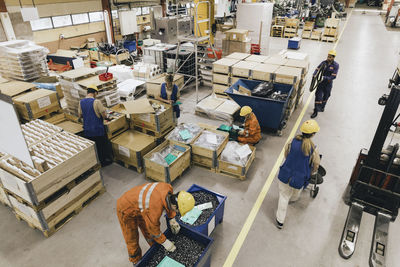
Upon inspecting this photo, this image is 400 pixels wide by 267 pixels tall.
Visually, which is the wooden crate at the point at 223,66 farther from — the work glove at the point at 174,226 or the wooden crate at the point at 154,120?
the work glove at the point at 174,226

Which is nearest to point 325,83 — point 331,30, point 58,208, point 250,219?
point 250,219

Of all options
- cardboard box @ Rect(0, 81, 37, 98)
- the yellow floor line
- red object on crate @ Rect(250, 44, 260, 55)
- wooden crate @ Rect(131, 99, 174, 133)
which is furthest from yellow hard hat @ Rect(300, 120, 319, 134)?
red object on crate @ Rect(250, 44, 260, 55)

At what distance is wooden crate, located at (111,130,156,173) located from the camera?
19.0ft

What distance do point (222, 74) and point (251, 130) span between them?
313 centimetres

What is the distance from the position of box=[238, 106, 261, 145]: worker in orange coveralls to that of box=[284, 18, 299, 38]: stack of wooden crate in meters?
15.6

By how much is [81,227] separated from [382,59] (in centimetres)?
1686

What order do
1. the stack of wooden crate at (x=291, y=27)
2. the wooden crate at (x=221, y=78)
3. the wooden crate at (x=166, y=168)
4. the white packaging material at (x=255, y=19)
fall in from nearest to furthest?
the wooden crate at (x=166, y=168) → the wooden crate at (x=221, y=78) → the white packaging material at (x=255, y=19) → the stack of wooden crate at (x=291, y=27)

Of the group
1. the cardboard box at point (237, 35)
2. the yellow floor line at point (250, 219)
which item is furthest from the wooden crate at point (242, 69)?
the cardboard box at point (237, 35)

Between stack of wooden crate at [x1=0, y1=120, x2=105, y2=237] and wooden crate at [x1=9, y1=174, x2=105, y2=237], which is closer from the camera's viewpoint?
stack of wooden crate at [x1=0, y1=120, x2=105, y2=237]

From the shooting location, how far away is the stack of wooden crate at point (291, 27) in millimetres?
18712

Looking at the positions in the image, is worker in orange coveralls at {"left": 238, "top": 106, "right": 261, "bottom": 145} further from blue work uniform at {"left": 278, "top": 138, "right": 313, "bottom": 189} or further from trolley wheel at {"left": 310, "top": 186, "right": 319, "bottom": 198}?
blue work uniform at {"left": 278, "top": 138, "right": 313, "bottom": 189}

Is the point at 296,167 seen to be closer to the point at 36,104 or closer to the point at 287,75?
the point at 287,75

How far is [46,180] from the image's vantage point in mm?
4004

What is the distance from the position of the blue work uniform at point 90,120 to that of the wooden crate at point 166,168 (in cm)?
121
